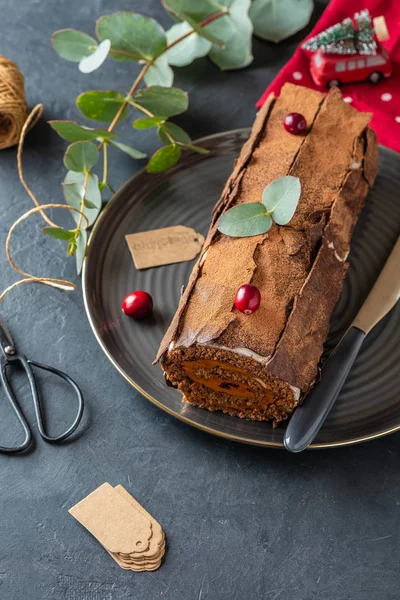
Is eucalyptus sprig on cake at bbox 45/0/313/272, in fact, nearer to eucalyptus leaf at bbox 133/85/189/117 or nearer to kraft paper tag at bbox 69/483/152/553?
eucalyptus leaf at bbox 133/85/189/117

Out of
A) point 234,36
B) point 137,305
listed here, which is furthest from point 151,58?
point 137,305

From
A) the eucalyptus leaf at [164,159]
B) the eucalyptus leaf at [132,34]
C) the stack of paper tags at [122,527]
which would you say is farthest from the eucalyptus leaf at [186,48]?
the stack of paper tags at [122,527]

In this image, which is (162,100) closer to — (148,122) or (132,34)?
(148,122)

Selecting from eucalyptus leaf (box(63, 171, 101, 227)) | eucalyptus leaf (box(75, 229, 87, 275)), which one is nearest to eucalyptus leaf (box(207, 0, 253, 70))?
eucalyptus leaf (box(63, 171, 101, 227))

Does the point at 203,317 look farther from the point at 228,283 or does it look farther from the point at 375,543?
the point at 375,543

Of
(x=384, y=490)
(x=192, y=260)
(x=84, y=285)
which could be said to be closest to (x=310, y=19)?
(x=192, y=260)

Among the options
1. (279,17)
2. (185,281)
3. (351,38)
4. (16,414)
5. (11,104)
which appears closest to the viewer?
(16,414)

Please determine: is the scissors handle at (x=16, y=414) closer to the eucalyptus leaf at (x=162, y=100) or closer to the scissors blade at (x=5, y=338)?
the scissors blade at (x=5, y=338)

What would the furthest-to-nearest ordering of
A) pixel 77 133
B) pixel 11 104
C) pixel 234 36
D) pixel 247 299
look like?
pixel 234 36 → pixel 11 104 → pixel 77 133 → pixel 247 299
